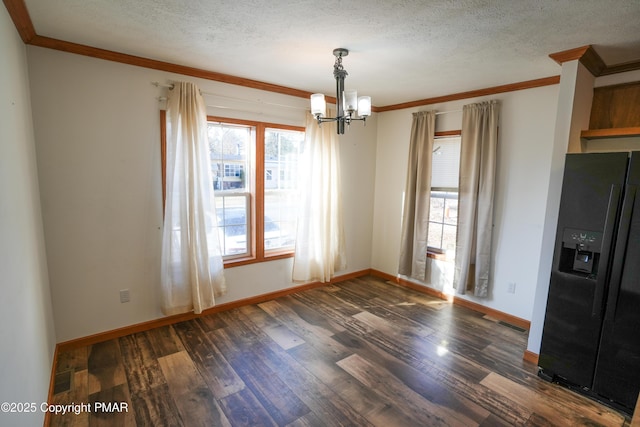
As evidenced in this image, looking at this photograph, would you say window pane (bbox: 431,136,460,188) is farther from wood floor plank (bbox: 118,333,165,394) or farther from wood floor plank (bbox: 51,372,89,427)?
wood floor plank (bbox: 51,372,89,427)

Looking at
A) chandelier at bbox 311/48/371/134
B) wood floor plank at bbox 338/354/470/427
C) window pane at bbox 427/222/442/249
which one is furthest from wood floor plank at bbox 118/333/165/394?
window pane at bbox 427/222/442/249

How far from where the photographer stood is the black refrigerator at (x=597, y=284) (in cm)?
205

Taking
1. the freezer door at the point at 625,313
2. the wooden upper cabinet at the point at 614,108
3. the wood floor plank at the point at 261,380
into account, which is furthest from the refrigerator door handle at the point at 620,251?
the wood floor plank at the point at 261,380

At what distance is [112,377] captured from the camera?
235cm

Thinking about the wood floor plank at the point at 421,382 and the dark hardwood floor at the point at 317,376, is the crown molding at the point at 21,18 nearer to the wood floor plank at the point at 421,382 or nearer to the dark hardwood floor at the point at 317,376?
the dark hardwood floor at the point at 317,376

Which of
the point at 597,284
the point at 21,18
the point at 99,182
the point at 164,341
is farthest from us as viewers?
the point at 164,341

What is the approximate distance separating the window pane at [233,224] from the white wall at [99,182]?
2.23 feet

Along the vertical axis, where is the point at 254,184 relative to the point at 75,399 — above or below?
above

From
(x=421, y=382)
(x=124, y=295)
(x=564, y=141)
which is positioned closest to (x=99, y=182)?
(x=124, y=295)

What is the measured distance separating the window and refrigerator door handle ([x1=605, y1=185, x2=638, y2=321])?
1.75 metres

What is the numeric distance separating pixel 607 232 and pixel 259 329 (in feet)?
9.74

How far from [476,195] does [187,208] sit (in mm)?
3087

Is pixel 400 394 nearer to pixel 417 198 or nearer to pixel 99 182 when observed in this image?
pixel 417 198

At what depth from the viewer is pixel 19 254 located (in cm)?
162
